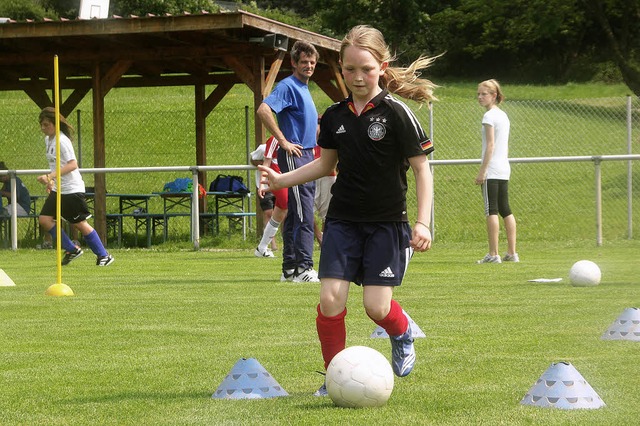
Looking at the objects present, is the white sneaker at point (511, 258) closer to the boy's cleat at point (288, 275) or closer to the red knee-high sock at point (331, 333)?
the boy's cleat at point (288, 275)

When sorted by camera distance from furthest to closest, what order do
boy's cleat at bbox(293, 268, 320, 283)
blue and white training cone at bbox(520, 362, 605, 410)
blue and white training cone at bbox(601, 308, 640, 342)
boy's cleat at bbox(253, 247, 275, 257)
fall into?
boy's cleat at bbox(253, 247, 275, 257) < boy's cleat at bbox(293, 268, 320, 283) < blue and white training cone at bbox(601, 308, 640, 342) < blue and white training cone at bbox(520, 362, 605, 410)

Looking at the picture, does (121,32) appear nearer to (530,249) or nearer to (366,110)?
(530,249)

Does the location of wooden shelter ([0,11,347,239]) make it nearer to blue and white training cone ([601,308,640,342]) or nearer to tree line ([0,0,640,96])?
blue and white training cone ([601,308,640,342])

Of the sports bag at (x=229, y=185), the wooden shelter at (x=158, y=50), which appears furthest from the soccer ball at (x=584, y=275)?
the sports bag at (x=229, y=185)

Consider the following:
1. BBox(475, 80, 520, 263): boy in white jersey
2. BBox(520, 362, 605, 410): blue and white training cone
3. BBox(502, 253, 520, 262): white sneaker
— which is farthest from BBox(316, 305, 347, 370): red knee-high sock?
BBox(502, 253, 520, 262): white sneaker

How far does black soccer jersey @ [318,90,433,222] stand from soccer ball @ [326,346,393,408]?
2.58 feet

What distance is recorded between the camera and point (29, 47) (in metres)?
19.2

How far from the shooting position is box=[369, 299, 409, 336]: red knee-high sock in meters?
5.40

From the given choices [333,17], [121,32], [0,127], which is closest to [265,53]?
[121,32]

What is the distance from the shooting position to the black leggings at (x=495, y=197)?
43.7 feet

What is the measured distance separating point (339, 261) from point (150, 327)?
2.89 meters

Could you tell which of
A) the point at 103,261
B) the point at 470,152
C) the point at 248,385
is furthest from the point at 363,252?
the point at 470,152

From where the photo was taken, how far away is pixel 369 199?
535cm

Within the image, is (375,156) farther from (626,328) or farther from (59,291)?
(59,291)
